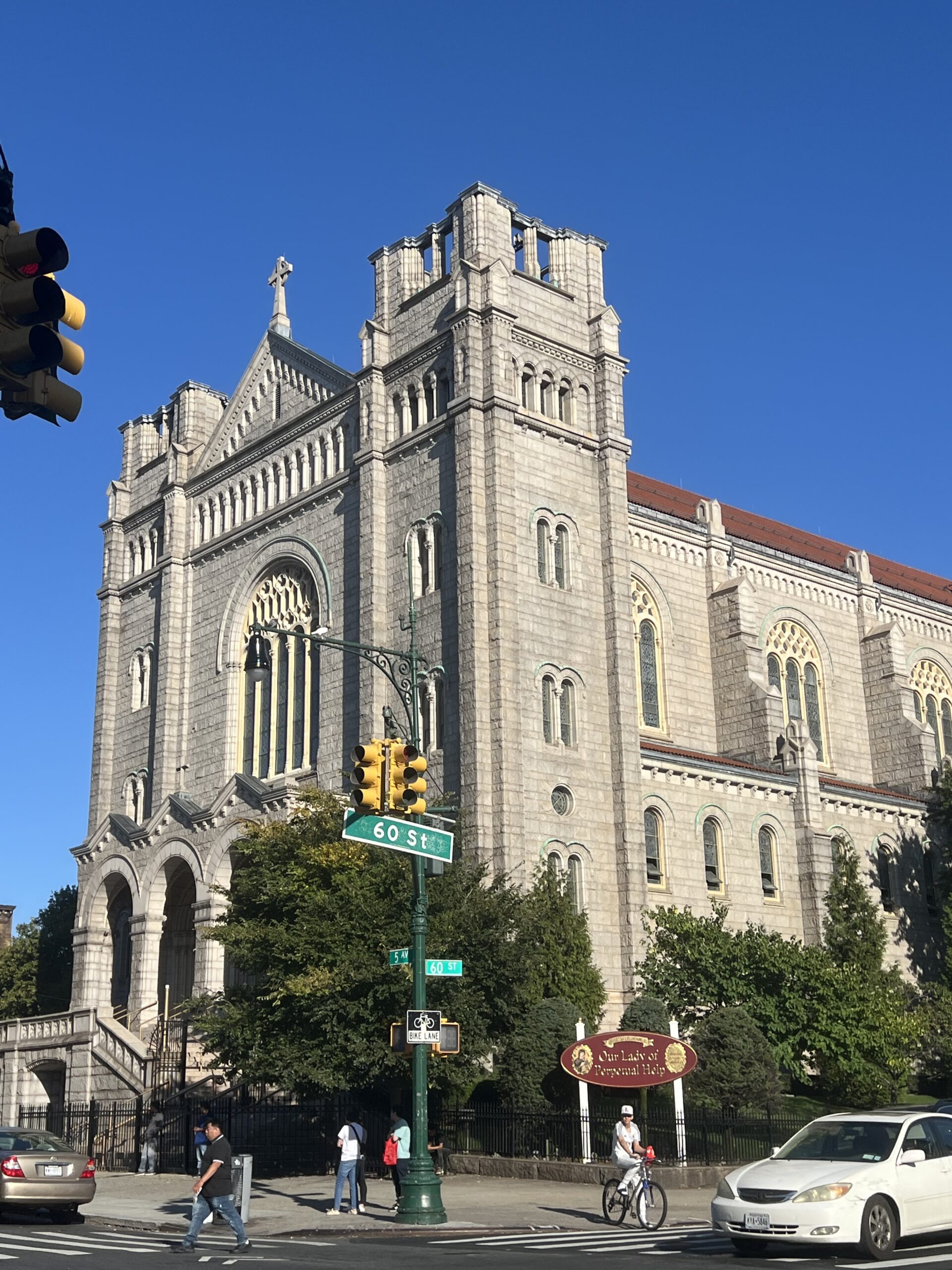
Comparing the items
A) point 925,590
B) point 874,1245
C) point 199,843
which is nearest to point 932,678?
point 925,590

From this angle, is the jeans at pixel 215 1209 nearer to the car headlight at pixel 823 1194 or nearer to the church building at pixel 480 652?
the car headlight at pixel 823 1194

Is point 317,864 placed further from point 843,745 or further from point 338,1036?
point 843,745

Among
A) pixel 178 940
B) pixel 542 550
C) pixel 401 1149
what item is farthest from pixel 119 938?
pixel 401 1149

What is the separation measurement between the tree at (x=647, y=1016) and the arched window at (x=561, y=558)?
12242 mm

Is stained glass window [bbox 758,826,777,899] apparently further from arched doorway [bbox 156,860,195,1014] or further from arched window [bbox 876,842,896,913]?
arched doorway [bbox 156,860,195,1014]

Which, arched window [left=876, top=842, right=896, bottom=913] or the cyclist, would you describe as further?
arched window [left=876, top=842, right=896, bottom=913]

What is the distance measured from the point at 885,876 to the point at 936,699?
13.2 meters

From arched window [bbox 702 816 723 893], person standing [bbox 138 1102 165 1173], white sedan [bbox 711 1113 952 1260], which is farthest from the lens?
arched window [bbox 702 816 723 893]

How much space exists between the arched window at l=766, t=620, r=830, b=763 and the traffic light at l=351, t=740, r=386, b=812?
3379 cm

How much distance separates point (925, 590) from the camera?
61.5 m

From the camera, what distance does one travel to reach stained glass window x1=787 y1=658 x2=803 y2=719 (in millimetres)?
51375

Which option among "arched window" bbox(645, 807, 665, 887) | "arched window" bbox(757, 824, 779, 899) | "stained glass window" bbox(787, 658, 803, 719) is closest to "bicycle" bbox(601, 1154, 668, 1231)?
"arched window" bbox(645, 807, 665, 887)

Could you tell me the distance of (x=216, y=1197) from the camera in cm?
1744

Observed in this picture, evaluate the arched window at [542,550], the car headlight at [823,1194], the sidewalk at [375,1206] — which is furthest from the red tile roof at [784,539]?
the car headlight at [823,1194]
